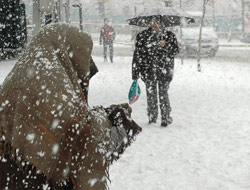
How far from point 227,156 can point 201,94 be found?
16.7 feet

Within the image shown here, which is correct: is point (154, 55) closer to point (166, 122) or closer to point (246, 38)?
point (166, 122)

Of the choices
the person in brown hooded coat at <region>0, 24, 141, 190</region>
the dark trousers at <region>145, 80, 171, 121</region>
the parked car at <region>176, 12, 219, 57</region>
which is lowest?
the dark trousers at <region>145, 80, 171, 121</region>

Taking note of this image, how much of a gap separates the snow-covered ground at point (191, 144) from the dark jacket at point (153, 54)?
1005 millimetres

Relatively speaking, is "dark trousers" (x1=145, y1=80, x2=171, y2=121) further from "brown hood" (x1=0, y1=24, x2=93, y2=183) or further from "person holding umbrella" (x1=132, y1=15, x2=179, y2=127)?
"brown hood" (x1=0, y1=24, x2=93, y2=183)

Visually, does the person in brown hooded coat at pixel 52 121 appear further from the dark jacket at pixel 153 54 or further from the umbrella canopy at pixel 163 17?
the umbrella canopy at pixel 163 17

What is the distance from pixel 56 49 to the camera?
5.24ft

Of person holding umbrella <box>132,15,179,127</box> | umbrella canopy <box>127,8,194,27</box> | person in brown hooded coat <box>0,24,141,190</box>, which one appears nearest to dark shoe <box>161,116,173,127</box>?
person holding umbrella <box>132,15,179,127</box>

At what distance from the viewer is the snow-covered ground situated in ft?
14.1

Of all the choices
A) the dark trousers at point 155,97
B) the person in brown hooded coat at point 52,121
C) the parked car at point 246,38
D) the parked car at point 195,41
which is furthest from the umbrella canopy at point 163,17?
the parked car at point 246,38

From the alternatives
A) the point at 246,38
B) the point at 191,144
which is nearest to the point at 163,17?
the point at 191,144

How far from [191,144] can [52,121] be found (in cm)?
444

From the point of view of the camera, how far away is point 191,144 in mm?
5695

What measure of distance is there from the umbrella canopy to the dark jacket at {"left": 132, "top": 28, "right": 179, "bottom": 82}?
3.04 ft

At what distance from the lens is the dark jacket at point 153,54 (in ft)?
20.1
